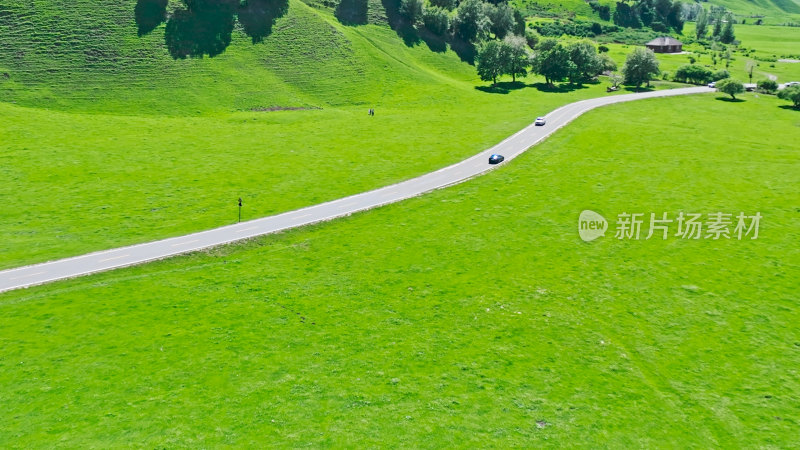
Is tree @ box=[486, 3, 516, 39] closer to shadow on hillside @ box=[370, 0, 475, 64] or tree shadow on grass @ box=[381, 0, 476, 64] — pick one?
tree shadow on grass @ box=[381, 0, 476, 64]

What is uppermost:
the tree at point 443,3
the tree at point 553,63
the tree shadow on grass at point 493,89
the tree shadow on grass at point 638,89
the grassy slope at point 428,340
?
the tree at point 443,3

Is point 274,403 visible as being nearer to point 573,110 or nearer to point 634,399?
point 634,399

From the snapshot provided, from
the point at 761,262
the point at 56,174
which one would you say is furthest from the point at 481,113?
the point at 56,174

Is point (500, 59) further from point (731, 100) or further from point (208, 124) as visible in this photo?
point (208, 124)

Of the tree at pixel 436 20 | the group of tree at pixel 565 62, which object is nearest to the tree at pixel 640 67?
the group of tree at pixel 565 62

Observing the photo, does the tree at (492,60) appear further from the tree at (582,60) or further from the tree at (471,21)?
the tree at (471,21)

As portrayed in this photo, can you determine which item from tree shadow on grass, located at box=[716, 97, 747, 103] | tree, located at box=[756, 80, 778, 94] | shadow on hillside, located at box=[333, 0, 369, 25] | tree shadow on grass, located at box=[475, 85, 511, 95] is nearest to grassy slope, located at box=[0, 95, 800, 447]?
tree shadow on grass, located at box=[475, 85, 511, 95]
